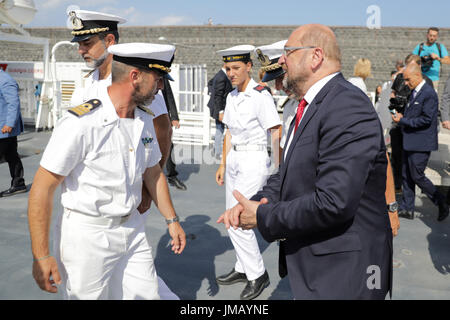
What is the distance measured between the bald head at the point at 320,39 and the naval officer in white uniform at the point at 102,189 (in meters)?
0.73

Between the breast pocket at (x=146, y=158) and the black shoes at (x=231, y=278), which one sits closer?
the breast pocket at (x=146, y=158)

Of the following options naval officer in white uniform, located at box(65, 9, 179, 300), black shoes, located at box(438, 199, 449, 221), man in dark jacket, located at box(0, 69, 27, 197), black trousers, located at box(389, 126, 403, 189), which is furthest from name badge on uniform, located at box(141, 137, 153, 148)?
black trousers, located at box(389, 126, 403, 189)

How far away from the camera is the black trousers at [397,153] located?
6.78 metres

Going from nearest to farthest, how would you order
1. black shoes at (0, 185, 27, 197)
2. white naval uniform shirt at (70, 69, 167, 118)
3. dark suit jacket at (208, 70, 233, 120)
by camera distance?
white naval uniform shirt at (70, 69, 167, 118) < black shoes at (0, 185, 27, 197) < dark suit jacket at (208, 70, 233, 120)

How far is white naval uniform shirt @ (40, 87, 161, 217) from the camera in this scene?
6.46 feet

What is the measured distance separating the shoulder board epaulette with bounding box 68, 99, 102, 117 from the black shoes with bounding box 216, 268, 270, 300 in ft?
7.28

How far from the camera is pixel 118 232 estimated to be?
215cm

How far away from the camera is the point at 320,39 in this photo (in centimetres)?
185

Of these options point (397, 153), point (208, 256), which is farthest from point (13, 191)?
point (397, 153)

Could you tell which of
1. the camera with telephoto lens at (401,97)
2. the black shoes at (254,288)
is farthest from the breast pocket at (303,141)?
the camera with telephoto lens at (401,97)

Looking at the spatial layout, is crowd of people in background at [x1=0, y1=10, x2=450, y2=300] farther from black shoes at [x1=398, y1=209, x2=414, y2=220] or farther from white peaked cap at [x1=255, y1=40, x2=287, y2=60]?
black shoes at [x1=398, y1=209, x2=414, y2=220]

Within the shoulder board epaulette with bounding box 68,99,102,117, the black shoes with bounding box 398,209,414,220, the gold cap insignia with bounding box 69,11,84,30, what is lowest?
the black shoes with bounding box 398,209,414,220

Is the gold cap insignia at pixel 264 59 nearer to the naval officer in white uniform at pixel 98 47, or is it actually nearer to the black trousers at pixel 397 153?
the naval officer in white uniform at pixel 98 47

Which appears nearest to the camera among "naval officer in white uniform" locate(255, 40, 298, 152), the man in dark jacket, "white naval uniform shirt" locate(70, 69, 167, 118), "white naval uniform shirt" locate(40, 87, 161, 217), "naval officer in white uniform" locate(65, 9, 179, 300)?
"white naval uniform shirt" locate(40, 87, 161, 217)
